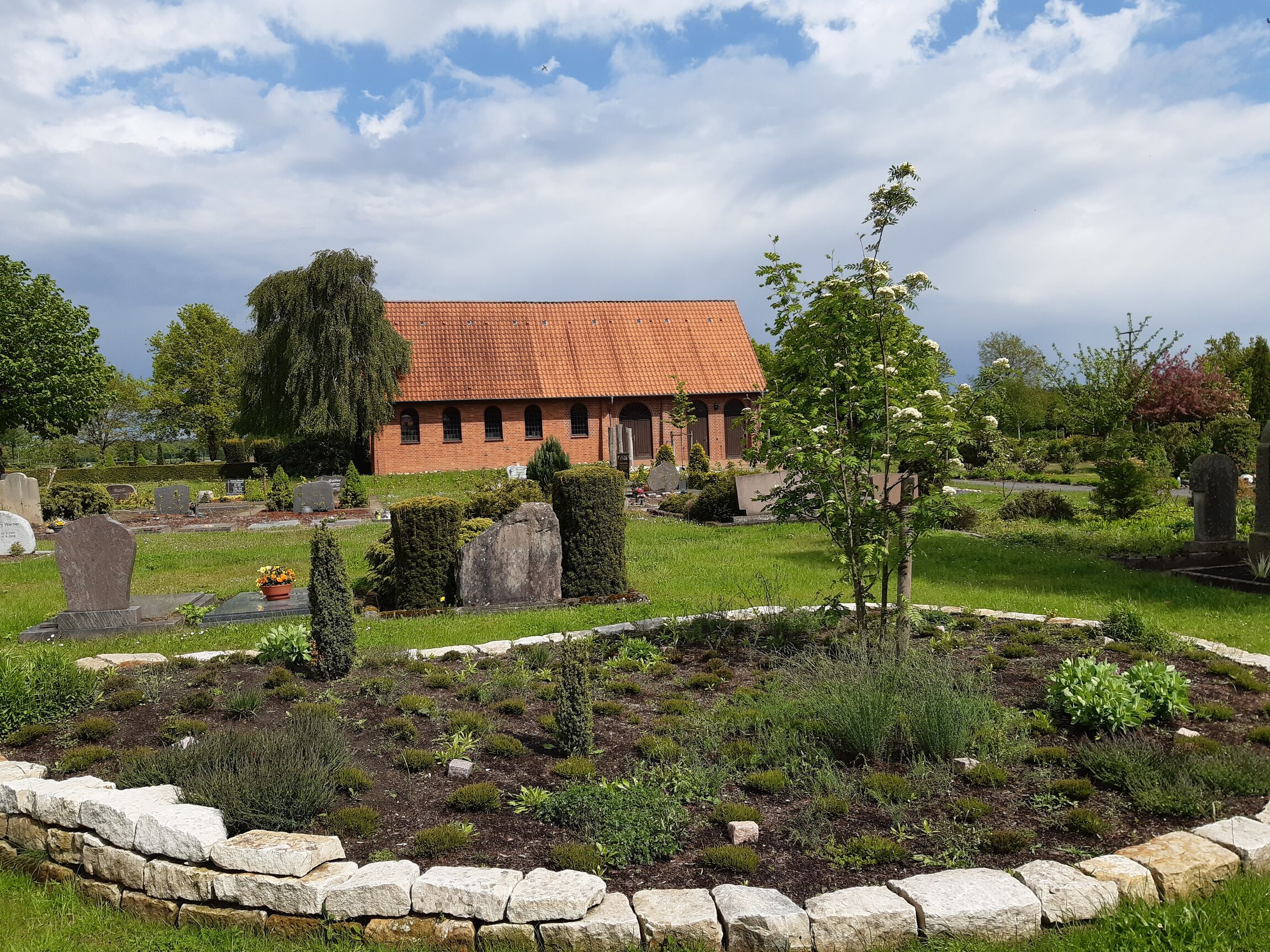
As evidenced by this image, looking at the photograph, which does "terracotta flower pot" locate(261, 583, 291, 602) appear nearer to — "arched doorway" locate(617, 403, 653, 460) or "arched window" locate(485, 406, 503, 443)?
"arched window" locate(485, 406, 503, 443)

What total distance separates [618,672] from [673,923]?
10.5ft

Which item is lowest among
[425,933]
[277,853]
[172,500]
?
[425,933]

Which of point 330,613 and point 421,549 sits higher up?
point 421,549

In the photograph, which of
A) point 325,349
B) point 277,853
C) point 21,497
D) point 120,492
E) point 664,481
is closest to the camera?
point 277,853

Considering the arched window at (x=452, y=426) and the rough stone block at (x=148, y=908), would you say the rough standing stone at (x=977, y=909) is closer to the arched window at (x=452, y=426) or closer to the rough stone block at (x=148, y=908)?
the rough stone block at (x=148, y=908)

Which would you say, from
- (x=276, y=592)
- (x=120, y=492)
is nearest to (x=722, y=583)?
(x=276, y=592)

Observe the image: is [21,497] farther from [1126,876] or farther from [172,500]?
[1126,876]

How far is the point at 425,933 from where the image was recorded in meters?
3.28

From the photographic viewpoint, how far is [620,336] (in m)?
35.1

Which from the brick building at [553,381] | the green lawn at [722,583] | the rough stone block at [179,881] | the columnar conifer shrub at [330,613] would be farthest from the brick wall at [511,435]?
the rough stone block at [179,881]

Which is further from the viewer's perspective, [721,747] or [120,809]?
[721,747]

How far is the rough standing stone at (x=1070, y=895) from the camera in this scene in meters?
3.22

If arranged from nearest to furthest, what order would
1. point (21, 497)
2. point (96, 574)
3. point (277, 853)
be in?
point (277, 853), point (96, 574), point (21, 497)

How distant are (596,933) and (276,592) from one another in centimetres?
768
